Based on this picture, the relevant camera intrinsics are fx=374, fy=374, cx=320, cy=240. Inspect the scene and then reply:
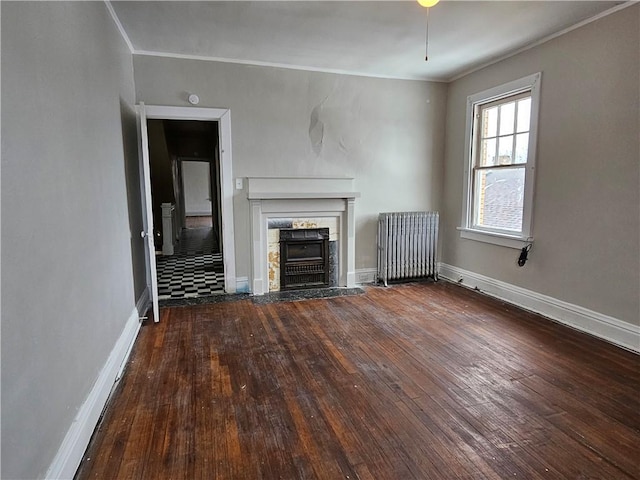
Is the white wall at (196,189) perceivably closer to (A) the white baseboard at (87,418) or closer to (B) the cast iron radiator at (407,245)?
(B) the cast iron radiator at (407,245)

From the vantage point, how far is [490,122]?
4.35m

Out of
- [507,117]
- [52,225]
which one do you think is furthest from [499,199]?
[52,225]

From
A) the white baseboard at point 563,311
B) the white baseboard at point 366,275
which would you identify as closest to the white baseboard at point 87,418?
the white baseboard at point 366,275

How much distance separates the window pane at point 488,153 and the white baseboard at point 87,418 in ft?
13.5

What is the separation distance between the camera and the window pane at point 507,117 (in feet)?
13.1

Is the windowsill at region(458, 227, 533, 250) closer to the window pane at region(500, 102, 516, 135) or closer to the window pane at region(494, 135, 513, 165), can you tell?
the window pane at region(494, 135, 513, 165)

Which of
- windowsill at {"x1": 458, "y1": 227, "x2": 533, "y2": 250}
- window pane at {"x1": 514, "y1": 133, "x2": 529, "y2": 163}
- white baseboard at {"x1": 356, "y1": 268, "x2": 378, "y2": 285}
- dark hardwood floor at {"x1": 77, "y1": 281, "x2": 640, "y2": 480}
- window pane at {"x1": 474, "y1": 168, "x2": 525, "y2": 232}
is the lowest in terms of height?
dark hardwood floor at {"x1": 77, "y1": 281, "x2": 640, "y2": 480}

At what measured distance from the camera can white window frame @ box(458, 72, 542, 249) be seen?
12.0 ft

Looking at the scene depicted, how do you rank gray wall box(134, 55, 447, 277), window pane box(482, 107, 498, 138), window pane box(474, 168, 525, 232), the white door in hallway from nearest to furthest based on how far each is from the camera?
1. the white door in hallway
2. window pane box(474, 168, 525, 232)
3. gray wall box(134, 55, 447, 277)
4. window pane box(482, 107, 498, 138)

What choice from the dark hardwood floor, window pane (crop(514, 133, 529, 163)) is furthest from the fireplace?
window pane (crop(514, 133, 529, 163))

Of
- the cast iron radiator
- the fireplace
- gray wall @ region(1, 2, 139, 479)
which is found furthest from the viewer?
the cast iron radiator

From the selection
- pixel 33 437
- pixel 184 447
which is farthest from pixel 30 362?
pixel 184 447

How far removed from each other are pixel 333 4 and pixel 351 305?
2764 mm

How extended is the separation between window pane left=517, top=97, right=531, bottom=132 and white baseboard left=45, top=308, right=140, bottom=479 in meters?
4.16
